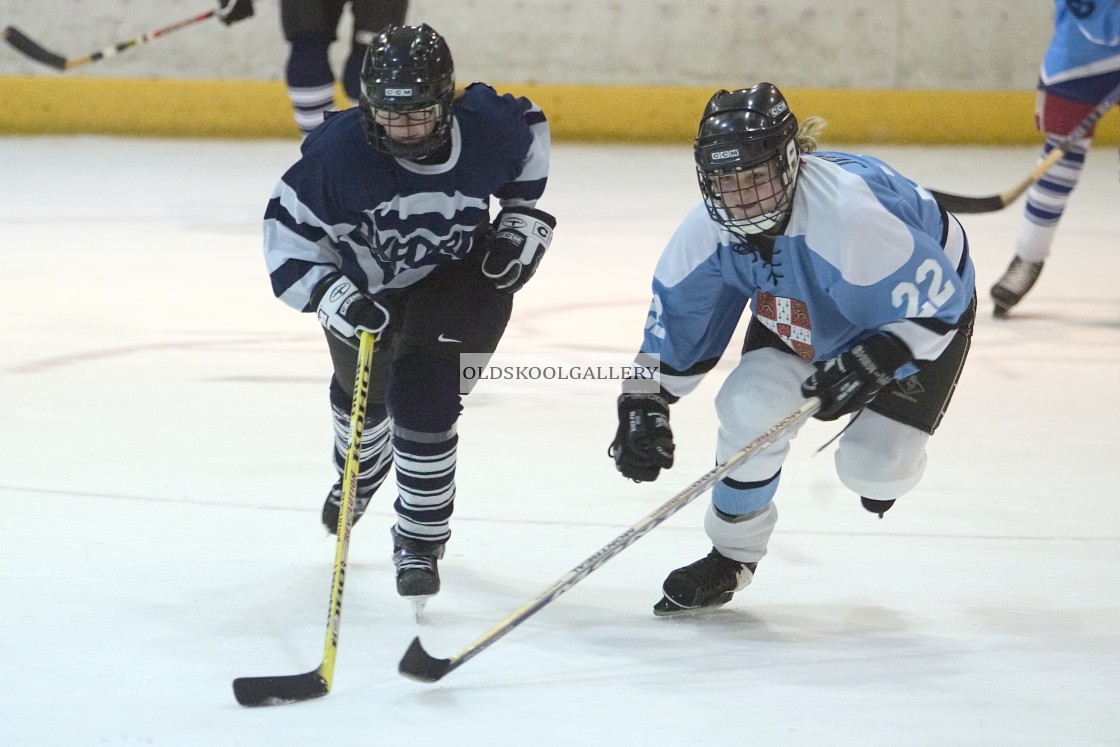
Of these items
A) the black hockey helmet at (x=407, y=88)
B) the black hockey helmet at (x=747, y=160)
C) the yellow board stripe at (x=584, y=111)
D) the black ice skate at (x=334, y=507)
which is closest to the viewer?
the black hockey helmet at (x=747, y=160)

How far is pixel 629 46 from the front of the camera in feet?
24.9

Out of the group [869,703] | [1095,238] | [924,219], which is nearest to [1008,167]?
[1095,238]

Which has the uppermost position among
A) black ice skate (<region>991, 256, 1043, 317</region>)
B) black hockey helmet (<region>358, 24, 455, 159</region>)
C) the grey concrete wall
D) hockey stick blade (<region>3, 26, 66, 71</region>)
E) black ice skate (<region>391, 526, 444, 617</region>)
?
black hockey helmet (<region>358, 24, 455, 159</region>)

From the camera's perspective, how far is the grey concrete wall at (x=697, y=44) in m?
7.39

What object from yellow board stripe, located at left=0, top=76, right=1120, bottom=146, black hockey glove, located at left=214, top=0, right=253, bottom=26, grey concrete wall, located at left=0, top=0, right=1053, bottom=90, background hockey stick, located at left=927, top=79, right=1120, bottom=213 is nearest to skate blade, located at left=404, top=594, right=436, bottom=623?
background hockey stick, located at left=927, top=79, right=1120, bottom=213

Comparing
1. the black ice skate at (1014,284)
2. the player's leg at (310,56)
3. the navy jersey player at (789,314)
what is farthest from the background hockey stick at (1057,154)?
the navy jersey player at (789,314)

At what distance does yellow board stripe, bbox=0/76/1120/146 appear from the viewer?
7320mm

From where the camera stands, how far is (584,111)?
7652 mm

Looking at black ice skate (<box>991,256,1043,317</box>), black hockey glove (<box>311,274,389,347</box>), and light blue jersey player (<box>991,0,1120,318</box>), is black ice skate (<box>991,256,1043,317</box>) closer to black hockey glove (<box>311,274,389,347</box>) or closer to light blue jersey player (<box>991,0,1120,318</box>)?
light blue jersey player (<box>991,0,1120,318</box>)

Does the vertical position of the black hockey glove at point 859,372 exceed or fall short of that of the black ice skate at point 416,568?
it exceeds it

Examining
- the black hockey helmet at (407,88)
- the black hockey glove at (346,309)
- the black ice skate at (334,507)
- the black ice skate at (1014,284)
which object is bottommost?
the black ice skate at (1014,284)

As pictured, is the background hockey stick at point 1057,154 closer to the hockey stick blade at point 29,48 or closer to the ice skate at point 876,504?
the ice skate at point 876,504

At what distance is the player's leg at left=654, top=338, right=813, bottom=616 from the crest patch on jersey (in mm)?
30

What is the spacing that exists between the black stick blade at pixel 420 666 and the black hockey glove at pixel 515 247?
614 mm
